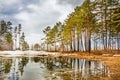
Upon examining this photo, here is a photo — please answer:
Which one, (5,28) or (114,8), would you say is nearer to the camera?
(114,8)

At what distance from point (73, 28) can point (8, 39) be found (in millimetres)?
55692

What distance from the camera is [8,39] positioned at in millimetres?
118562

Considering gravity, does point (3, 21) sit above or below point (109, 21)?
above

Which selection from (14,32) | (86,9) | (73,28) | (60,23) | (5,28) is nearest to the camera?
(86,9)

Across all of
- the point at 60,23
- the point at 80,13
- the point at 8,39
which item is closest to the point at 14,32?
the point at 8,39

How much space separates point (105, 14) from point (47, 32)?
3050 inches

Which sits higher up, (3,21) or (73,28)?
(3,21)

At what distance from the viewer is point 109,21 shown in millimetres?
47562

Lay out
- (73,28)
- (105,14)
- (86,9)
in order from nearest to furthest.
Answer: (105,14), (86,9), (73,28)

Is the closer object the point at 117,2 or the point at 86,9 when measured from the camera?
the point at 117,2

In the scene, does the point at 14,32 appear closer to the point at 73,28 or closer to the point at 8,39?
the point at 8,39

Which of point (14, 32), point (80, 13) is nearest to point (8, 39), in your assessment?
point (14, 32)

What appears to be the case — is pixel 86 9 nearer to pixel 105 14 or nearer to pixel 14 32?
pixel 105 14

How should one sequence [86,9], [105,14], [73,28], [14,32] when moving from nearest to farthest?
1. [105,14]
2. [86,9]
3. [73,28]
4. [14,32]
